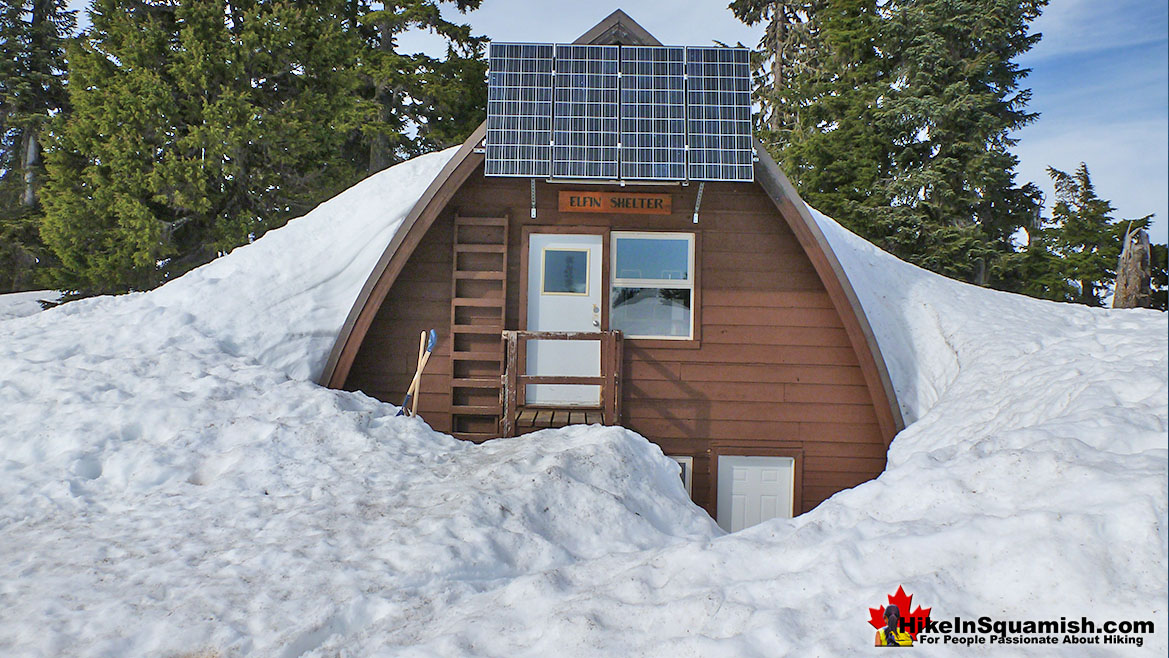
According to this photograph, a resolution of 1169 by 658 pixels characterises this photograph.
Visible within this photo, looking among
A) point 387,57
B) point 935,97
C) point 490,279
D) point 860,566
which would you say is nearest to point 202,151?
point 387,57

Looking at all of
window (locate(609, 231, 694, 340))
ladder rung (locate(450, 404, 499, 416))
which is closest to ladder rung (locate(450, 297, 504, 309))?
ladder rung (locate(450, 404, 499, 416))

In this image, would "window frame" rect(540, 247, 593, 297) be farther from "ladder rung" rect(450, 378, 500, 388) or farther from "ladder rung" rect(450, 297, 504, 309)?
"ladder rung" rect(450, 378, 500, 388)

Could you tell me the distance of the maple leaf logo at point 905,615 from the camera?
2539 millimetres

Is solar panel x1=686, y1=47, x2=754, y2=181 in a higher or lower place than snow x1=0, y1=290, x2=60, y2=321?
higher

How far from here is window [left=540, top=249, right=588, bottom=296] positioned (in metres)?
7.36

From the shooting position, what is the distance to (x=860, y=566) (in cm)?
304

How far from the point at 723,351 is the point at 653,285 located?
41.7 inches

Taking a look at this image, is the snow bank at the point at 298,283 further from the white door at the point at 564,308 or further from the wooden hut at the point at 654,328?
the white door at the point at 564,308

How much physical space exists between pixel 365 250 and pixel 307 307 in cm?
107

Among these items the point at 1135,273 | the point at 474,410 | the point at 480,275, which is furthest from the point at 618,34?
the point at 1135,273

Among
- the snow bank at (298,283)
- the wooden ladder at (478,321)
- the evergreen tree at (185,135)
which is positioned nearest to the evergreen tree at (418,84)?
the evergreen tree at (185,135)

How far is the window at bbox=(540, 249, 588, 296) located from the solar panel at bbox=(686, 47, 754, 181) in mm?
1600

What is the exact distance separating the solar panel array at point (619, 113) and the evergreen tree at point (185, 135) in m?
9.76

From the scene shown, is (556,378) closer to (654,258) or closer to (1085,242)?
(654,258)
